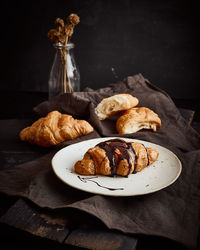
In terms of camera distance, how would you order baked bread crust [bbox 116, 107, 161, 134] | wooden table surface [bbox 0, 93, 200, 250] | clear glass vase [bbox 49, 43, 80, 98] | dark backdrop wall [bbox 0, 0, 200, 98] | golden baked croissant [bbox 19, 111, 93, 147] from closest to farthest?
1. wooden table surface [bbox 0, 93, 200, 250]
2. golden baked croissant [bbox 19, 111, 93, 147]
3. baked bread crust [bbox 116, 107, 161, 134]
4. clear glass vase [bbox 49, 43, 80, 98]
5. dark backdrop wall [bbox 0, 0, 200, 98]

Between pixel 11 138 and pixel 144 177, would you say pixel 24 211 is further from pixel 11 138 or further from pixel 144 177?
pixel 11 138

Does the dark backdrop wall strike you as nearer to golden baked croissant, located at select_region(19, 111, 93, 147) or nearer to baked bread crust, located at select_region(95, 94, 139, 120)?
baked bread crust, located at select_region(95, 94, 139, 120)

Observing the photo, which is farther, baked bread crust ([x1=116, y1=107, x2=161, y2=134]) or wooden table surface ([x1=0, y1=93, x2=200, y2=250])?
baked bread crust ([x1=116, y1=107, x2=161, y2=134])

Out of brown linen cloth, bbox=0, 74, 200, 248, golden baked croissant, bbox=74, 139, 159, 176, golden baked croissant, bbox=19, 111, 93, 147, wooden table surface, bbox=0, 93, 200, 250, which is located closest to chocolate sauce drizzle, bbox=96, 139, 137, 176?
golden baked croissant, bbox=74, 139, 159, 176

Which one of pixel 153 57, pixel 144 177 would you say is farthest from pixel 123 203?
pixel 153 57

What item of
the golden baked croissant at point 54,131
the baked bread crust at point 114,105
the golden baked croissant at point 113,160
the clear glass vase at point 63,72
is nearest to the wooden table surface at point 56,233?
the golden baked croissant at point 113,160

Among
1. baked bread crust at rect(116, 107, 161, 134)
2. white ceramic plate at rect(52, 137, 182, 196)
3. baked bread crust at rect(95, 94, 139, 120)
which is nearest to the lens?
white ceramic plate at rect(52, 137, 182, 196)

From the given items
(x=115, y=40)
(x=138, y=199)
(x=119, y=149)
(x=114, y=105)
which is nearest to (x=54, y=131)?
(x=114, y=105)
